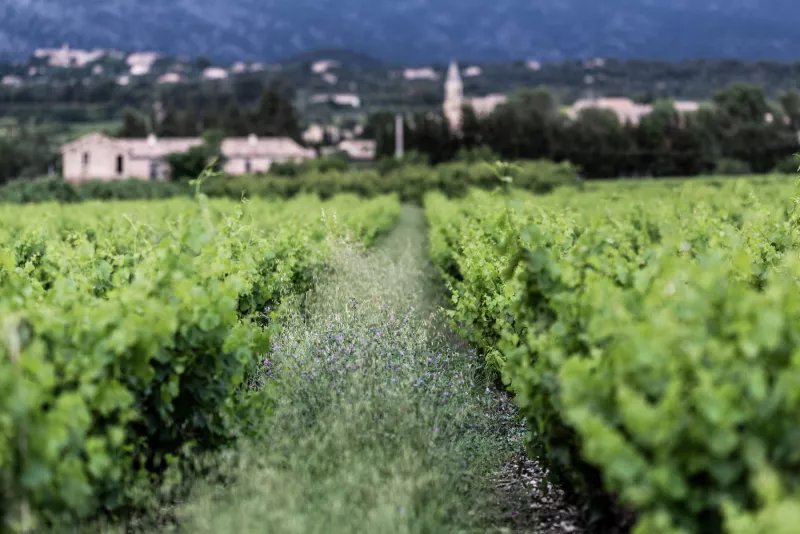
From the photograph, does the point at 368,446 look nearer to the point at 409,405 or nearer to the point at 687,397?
the point at 409,405

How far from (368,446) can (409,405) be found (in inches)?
27.1

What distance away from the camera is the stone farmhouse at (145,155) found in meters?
85.2

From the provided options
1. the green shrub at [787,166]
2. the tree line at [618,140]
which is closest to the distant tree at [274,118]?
the tree line at [618,140]

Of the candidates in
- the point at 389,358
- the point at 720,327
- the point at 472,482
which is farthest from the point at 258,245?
the point at 720,327

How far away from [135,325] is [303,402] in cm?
228

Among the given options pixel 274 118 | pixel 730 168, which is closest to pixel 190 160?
pixel 274 118

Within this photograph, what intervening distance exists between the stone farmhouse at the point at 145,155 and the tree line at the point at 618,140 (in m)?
13.5

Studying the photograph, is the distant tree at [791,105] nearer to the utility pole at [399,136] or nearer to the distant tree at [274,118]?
the utility pole at [399,136]

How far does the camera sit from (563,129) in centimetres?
8031

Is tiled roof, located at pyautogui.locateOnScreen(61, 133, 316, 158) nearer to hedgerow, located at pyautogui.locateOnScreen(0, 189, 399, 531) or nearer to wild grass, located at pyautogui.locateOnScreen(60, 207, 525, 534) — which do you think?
wild grass, located at pyautogui.locateOnScreen(60, 207, 525, 534)

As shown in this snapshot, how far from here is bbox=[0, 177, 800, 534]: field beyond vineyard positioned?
3.06m

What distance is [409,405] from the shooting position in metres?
5.96

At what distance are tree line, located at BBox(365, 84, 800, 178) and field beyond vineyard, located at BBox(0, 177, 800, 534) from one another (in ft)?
236

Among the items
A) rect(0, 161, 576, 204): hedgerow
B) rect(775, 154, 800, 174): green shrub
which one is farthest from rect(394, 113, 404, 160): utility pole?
rect(775, 154, 800, 174): green shrub
